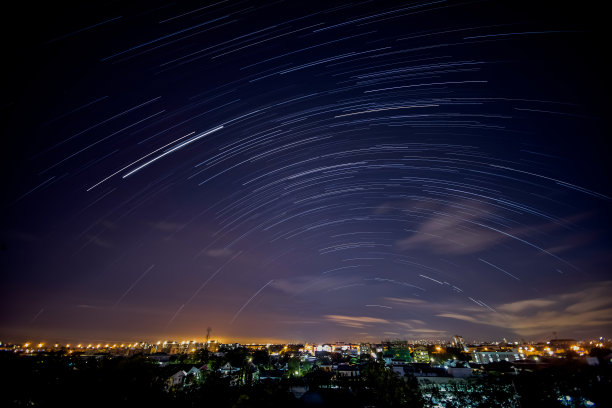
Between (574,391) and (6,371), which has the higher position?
(6,371)

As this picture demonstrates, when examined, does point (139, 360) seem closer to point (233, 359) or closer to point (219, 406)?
point (219, 406)

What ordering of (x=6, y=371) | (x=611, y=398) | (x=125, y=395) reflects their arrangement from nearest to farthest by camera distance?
(x=125, y=395) → (x=6, y=371) → (x=611, y=398)

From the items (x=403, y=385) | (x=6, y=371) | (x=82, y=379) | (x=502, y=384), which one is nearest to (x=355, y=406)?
(x=403, y=385)

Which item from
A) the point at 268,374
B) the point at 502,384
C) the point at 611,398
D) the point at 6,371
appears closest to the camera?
the point at 6,371

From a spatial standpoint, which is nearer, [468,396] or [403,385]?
[403,385]

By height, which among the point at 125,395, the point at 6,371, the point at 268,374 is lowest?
the point at 268,374

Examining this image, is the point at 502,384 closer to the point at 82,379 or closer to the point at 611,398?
the point at 611,398

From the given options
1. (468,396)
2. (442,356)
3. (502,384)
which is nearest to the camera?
(468,396)

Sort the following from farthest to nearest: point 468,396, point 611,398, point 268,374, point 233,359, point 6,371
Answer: point 233,359 < point 268,374 < point 468,396 < point 611,398 < point 6,371

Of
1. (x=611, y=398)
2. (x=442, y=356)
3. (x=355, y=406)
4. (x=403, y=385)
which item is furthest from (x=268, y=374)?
(x=442, y=356)
